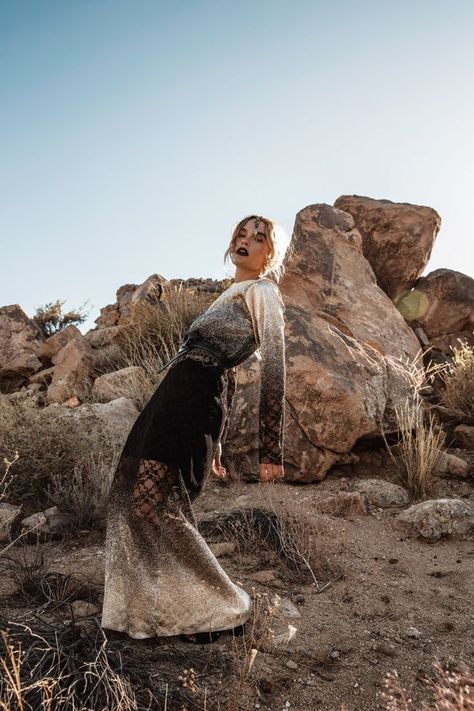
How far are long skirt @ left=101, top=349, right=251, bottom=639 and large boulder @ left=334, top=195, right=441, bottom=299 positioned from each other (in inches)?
277

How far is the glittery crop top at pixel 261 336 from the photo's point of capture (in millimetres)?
2590

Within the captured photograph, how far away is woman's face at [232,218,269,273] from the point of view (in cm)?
292

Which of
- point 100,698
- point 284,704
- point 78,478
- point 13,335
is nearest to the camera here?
point 100,698

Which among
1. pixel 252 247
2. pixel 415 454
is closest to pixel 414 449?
pixel 415 454

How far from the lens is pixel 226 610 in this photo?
2781 millimetres

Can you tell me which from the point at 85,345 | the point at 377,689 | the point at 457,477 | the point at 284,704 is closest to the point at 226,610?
the point at 284,704

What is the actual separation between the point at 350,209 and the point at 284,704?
810 cm

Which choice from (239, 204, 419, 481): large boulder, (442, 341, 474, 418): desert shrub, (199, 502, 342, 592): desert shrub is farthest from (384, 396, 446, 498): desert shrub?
(199, 502, 342, 592): desert shrub

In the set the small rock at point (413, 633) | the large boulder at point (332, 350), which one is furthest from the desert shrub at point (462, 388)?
the small rock at point (413, 633)

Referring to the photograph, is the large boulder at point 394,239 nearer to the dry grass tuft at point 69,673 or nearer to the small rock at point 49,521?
the small rock at point 49,521

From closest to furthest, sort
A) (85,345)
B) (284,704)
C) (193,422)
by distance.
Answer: (284,704)
(193,422)
(85,345)

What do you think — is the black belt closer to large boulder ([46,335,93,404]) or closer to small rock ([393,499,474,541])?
small rock ([393,499,474,541])

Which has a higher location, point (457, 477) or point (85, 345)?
point (85, 345)

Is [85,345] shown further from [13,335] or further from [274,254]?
[274,254]
